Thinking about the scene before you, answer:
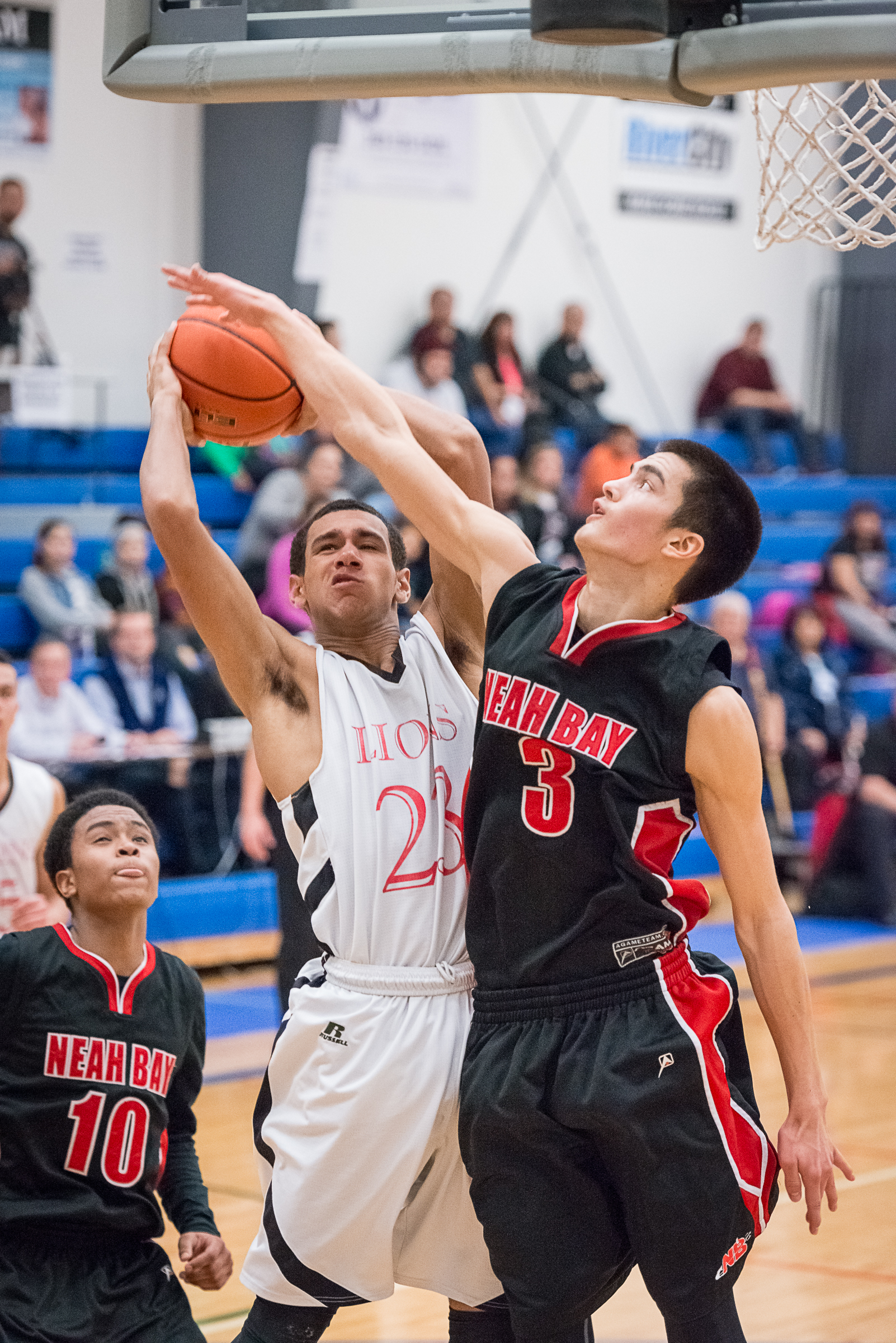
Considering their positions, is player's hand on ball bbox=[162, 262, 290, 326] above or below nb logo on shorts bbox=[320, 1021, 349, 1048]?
above

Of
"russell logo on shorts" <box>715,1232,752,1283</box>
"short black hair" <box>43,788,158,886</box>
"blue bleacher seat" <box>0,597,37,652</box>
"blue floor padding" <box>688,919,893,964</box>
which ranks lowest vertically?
"blue floor padding" <box>688,919,893,964</box>

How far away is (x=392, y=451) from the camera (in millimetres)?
→ 2883

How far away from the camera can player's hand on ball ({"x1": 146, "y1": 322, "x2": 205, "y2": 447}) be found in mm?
3096

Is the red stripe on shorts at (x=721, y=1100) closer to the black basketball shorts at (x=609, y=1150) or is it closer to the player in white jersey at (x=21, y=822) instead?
the black basketball shorts at (x=609, y=1150)

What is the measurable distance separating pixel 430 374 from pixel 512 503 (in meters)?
2.41

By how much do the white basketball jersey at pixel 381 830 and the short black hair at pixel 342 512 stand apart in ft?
0.86

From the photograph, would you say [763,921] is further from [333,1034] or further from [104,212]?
[104,212]

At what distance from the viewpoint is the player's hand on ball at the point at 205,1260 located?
10.4 ft

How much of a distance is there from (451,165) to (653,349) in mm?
2733

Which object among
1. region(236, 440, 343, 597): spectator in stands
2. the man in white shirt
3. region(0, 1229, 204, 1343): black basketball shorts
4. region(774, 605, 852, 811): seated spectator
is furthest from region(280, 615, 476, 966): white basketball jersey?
region(774, 605, 852, 811): seated spectator

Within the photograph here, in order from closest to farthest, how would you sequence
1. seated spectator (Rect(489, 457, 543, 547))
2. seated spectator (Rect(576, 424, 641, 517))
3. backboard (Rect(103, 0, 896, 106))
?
backboard (Rect(103, 0, 896, 106)), seated spectator (Rect(489, 457, 543, 547)), seated spectator (Rect(576, 424, 641, 517))

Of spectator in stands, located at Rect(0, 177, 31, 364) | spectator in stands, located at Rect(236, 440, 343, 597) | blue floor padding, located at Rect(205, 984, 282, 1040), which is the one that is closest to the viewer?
blue floor padding, located at Rect(205, 984, 282, 1040)

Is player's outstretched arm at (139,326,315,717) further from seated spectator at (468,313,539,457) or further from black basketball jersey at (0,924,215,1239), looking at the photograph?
seated spectator at (468,313,539,457)

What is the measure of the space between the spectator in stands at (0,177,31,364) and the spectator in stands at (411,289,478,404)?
2.95 meters
